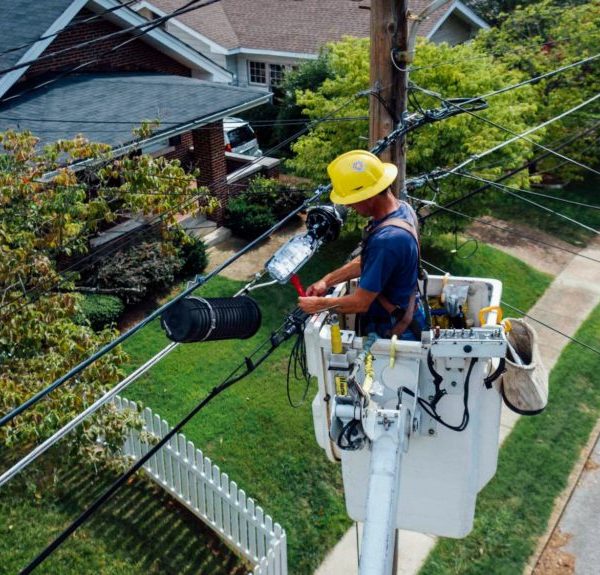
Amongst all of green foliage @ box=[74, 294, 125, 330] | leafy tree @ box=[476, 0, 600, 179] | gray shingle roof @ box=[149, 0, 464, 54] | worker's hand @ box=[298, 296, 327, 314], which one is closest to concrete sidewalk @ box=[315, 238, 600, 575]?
leafy tree @ box=[476, 0, 600, 179]

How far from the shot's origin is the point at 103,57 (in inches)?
579

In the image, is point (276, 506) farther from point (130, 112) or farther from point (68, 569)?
point (130, 112)

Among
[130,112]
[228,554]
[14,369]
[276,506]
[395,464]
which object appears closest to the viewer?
[395,464]

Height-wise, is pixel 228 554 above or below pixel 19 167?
below

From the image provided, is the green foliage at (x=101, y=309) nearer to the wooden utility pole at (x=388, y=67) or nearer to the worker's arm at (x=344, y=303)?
the wooden utility pole at (x=388, y=67)

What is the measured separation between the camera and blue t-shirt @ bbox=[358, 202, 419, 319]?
4.38 m

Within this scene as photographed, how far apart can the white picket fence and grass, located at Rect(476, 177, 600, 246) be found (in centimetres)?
1122

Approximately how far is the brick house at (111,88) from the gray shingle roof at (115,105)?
0.02 m

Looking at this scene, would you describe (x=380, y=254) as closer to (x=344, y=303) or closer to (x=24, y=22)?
(x=344, y=303)

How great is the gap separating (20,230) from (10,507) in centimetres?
356

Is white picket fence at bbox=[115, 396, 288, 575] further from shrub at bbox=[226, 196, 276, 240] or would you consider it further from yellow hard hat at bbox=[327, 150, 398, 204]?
shrub at bbox=[226, 196, 276, 240]

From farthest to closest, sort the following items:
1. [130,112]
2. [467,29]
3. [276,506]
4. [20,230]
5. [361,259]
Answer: [467,29] → [130,112] → [276,506] → [20,230] → [361,259]

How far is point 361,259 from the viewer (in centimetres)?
467

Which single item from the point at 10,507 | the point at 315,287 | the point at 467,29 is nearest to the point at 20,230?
the point at 10,507
